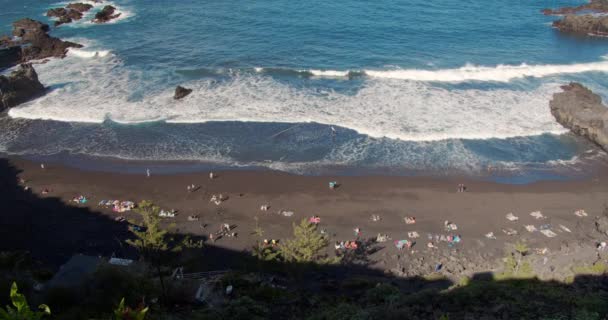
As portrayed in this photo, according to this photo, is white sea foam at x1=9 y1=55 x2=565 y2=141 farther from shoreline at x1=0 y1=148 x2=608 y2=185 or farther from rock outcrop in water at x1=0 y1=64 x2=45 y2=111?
shoreline at x1=0 y1=148 x2=608 y2=185

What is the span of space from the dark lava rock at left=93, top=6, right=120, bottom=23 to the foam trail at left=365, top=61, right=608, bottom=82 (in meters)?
37.5

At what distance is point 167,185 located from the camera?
31016 mm

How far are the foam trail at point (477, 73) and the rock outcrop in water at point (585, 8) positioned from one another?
860 inches

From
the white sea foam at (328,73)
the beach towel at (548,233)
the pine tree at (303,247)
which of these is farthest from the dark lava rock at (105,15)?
the beach towel at (548,233)

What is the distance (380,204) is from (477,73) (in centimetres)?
2539

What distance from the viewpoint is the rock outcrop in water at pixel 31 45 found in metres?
52.4

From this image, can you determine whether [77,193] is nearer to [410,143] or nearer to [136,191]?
[136,191]

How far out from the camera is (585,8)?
2761 inches

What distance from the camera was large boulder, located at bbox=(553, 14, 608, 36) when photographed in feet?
200

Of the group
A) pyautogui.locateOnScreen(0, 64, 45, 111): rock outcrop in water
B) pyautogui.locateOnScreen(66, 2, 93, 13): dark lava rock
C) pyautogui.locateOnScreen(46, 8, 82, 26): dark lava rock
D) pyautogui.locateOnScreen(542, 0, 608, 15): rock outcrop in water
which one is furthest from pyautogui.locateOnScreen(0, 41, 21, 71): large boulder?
pyautogui.locateOnScreen(542, 0, 608, 15): rock outcrop in water

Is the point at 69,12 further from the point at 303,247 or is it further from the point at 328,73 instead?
the point at 303,247

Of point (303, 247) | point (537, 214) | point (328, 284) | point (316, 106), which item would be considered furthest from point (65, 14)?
point (537, 214)

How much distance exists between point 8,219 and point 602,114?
41516 mm

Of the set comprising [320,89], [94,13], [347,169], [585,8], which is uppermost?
[94,13]
